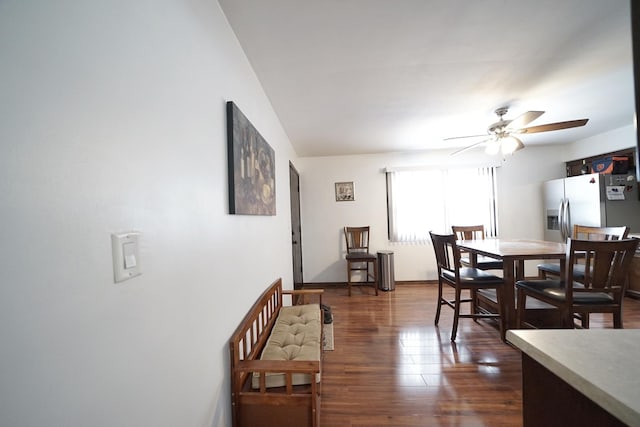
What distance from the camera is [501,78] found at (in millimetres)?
2014

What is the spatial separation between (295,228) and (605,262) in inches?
132

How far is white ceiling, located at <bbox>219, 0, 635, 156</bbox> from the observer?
4.33ft

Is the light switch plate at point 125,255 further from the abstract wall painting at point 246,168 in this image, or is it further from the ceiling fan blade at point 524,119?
the ceiling fan blade at point 524,119

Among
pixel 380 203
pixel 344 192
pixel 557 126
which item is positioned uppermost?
pixel 557 126

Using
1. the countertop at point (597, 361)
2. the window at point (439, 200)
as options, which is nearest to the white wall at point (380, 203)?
the window at point (439, 200)

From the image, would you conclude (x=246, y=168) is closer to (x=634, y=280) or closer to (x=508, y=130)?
(x=508, y=130)

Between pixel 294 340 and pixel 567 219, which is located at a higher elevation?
pixel 567 219

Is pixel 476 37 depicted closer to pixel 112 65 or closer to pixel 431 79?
pixel 431 79

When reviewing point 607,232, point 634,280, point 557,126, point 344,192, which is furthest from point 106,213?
point 634,280

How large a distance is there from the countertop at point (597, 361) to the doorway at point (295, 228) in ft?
9.89

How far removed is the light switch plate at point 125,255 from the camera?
1.85ft

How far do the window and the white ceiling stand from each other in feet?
4.36

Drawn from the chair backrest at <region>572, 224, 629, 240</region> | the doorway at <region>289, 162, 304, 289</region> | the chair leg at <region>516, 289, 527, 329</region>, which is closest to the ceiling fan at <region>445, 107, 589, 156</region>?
the chair backrest at <region>572, 224, 629, 240</region>

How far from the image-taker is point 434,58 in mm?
1723
